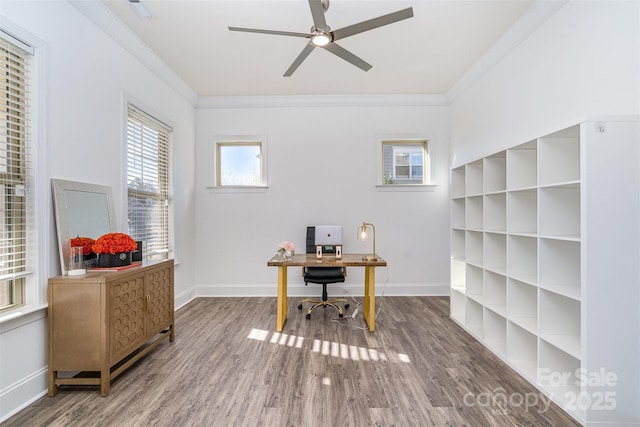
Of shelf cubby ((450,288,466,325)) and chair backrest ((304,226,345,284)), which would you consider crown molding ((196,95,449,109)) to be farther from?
shelf cubby ((450,288,466,325))

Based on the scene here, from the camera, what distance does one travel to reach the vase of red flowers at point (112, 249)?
7.38 ft

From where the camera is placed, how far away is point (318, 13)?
2.02 m

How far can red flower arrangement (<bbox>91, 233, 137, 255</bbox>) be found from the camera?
2.24m

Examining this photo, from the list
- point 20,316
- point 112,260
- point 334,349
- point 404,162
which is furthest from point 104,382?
point 404,162

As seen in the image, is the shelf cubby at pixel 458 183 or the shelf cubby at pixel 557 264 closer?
the shelf cubby at pixel 557 264

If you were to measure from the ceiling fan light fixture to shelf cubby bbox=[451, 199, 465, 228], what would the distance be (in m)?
2.43

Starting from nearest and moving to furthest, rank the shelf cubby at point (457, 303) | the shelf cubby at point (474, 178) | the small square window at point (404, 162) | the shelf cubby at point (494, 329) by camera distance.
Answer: the shelf cubby at point (494, 329), the shelf cubby at point (474, 178), the shelf cubby at point (457, 303), the small square window at point (404, 162)

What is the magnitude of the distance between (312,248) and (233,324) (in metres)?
1.42

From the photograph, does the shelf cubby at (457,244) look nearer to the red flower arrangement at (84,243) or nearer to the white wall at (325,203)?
the white wall at (325,203)

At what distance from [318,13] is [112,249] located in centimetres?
235

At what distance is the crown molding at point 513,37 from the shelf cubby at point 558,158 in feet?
4.24

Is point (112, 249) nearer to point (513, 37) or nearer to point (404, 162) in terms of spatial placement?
point (404, 162)

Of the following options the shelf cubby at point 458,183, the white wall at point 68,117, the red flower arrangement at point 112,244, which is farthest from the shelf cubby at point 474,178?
the white wall at point 68,117

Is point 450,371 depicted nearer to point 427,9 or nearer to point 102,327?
point 102,327
